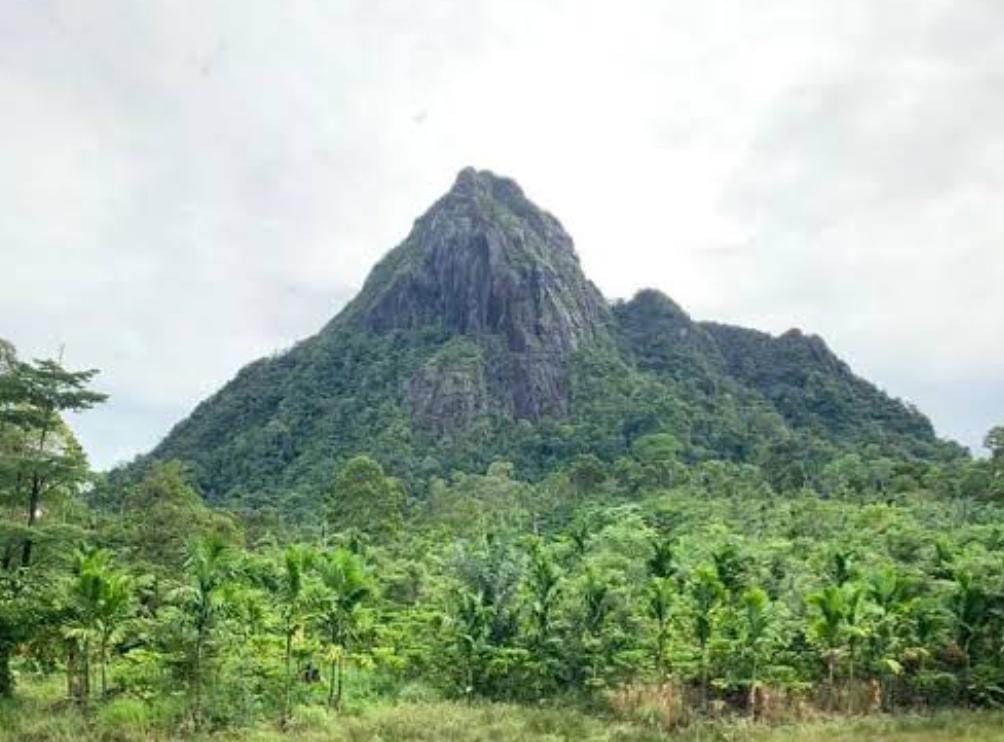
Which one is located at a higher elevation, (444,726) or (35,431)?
(35,431)

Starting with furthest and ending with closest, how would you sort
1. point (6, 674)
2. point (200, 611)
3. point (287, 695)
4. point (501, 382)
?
point (501, 382), point (287, 695), point (6, 674), point (200, 611)

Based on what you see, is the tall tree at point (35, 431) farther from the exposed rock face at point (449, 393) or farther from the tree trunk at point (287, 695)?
the exposed rock face at point (449, 393)

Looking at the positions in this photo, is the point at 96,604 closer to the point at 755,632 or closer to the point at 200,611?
the point at 200,611

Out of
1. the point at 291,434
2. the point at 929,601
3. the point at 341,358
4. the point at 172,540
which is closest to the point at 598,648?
the point at 929,601

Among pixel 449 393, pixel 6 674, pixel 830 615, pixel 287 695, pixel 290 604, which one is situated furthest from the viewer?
pixel 449 393

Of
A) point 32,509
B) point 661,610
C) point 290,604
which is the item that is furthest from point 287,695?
point 661,610

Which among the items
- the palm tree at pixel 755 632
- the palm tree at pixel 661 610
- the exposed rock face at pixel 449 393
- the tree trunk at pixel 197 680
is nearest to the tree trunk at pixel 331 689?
the tree trunk at pixel 197 680

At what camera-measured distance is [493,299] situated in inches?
6245

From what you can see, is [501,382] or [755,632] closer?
[755,632]

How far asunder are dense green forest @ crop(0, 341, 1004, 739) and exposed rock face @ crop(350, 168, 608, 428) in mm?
89131

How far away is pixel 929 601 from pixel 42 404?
31.4 metres

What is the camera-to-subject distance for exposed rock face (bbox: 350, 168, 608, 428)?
476 ft

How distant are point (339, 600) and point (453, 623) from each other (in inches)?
238

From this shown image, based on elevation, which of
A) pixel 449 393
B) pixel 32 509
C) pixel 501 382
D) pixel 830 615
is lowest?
pixel 830 615
